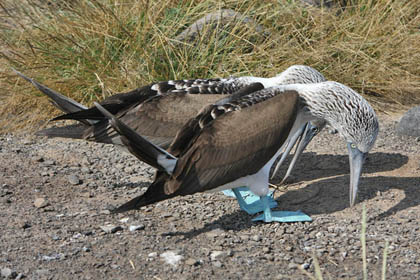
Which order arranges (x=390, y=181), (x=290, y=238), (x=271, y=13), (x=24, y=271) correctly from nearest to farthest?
(x=24, y=271) < (x=290, y=238) < (x=390, y=181) < (x=271, y=13)

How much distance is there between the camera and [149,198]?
4070 mm

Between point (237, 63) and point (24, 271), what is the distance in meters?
4.04

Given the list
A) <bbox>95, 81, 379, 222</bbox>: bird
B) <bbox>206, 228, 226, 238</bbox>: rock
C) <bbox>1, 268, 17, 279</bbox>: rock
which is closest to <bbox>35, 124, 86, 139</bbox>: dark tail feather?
<bbox>95, 81, 379, 222</bbox>: bird

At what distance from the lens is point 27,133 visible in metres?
6.39

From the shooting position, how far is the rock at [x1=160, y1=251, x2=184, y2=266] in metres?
3.79

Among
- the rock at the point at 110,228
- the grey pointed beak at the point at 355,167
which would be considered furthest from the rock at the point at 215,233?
the grey pointed beak at the point at 355,167

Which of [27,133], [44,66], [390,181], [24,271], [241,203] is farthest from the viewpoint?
[44,66]

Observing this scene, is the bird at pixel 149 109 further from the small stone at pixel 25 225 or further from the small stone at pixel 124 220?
the small stone at pixel 25 225

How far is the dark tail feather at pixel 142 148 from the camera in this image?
381cm

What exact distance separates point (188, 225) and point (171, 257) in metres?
0.58

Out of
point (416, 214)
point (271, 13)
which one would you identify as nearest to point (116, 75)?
point (271, 13)

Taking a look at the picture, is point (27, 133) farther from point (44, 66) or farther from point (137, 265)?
point (137, 265)

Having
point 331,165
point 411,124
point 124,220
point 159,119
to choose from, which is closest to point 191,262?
point 124,220

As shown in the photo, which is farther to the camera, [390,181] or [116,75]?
[116,75]
